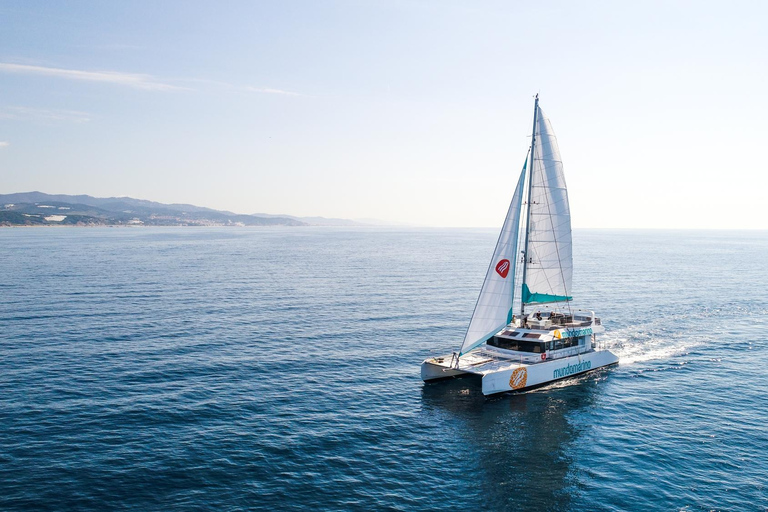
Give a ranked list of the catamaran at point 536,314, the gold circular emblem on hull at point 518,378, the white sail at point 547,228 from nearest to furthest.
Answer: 1. the gold circular emblem on hull at point 518,378
2. the catamaran at point 536,314
3. the white sail at point 547,228

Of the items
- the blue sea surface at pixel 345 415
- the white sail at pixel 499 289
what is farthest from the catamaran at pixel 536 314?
the blue sea surface at pixel 345 415

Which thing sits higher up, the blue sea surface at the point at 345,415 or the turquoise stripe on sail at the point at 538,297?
the turquoise stripe on sail at the point at 538,297

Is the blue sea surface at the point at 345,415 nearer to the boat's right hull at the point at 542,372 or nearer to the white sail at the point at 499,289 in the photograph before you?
the boat's right hull at the point at 542,372

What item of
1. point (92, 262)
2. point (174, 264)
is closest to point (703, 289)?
Result: point (174, 264)

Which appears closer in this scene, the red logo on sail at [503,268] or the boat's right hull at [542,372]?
the boat's right hull at [542,372]

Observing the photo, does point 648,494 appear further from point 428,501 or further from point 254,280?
point 254,280

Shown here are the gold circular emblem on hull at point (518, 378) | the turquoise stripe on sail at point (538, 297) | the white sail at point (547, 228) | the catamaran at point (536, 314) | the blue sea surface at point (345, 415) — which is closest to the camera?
the blue sea surface at point (345, 415)
